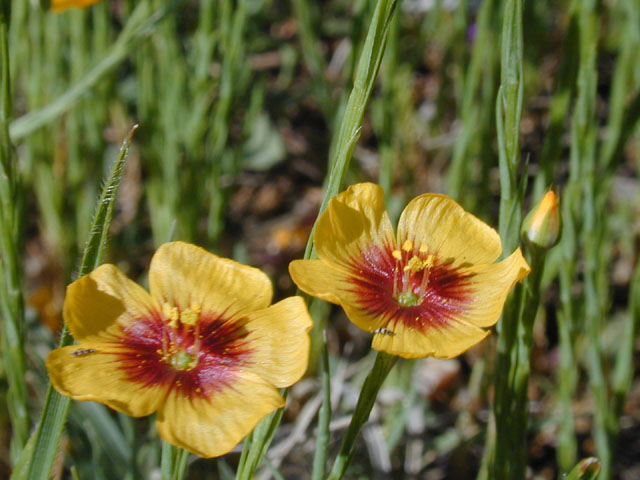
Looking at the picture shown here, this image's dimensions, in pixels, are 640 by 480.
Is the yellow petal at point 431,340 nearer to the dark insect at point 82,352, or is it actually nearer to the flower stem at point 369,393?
the flower stem at point 369,393

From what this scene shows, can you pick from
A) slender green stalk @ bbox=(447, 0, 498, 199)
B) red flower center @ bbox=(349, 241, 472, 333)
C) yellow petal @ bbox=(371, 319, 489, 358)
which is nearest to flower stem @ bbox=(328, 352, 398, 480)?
yellow petal @ bbox=(371, 319, 489, 358)

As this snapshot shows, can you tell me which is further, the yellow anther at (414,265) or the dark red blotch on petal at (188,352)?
the yellow anther at (414,265)

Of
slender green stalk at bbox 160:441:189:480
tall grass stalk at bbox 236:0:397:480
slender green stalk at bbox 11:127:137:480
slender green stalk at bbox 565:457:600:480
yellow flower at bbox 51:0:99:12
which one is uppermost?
yellow flower at bbox 51:0:99:12

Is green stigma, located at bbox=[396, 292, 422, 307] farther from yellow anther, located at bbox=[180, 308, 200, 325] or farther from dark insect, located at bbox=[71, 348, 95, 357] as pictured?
dark insect, located at bbox=[71, 348, 95, 357]

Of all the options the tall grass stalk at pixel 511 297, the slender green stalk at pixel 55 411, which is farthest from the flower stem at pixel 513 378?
the slender green stalk at pixel 55 411

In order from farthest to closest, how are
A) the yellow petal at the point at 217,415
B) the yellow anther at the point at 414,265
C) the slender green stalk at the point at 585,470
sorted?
the yellow anther at the point at 414,265 → the slender green stalk at the point at 585,470 → the yellow petal at the point at 217,415

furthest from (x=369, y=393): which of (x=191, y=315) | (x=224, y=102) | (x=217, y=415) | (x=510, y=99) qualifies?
(x=224, y=102)

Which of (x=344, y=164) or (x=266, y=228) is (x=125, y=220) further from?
(x=344, y=164)
